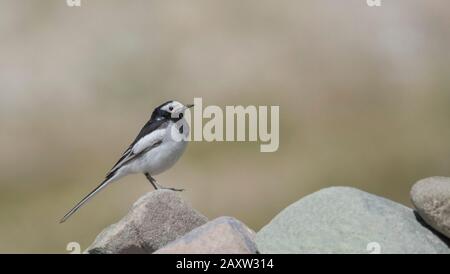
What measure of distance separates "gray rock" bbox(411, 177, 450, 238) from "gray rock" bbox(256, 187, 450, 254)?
0.95 ft

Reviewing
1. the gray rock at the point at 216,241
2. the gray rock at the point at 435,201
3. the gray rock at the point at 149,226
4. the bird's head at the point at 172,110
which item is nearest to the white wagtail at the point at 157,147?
the bird's head at the point at 172,110

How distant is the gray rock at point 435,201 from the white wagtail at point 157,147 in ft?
13.2

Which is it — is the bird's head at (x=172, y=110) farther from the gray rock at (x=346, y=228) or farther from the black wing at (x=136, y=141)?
the gray rock at (x=346, y=228)

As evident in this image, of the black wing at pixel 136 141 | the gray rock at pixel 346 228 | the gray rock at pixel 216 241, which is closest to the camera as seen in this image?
the gray rock at pixel 216 241

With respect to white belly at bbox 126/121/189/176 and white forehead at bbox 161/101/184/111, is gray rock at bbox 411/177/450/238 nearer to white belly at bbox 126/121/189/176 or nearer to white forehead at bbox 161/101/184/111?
white belly at bbox 126/121/189/176

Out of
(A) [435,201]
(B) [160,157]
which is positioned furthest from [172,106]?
(A) [435,201]

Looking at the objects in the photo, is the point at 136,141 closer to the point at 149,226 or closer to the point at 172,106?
the point at 172,106

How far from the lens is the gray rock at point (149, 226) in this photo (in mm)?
12250

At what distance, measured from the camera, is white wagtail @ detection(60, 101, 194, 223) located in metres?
13.7
